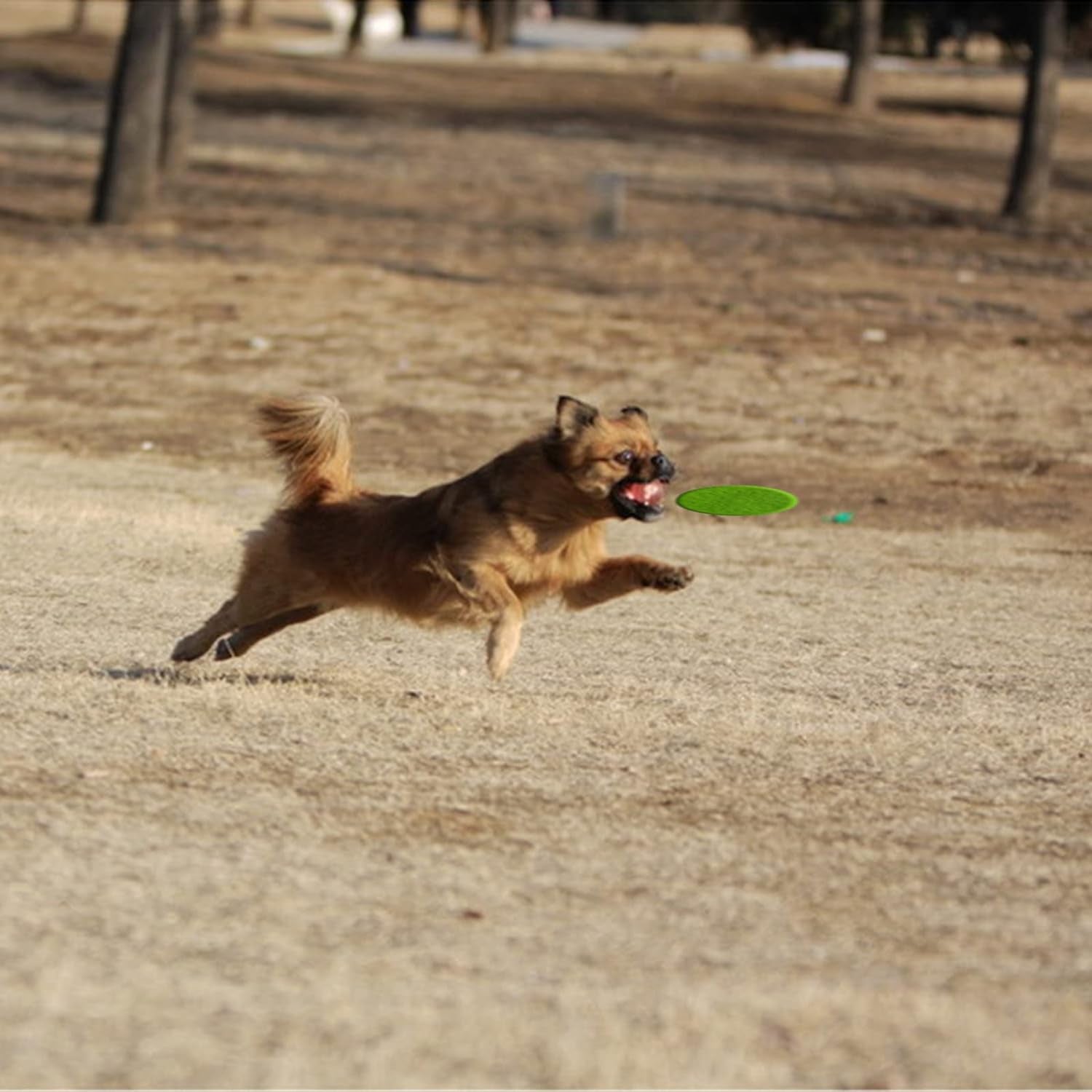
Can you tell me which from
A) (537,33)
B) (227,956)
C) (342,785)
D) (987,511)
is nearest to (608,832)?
(342,785)

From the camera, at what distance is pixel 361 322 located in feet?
66.9

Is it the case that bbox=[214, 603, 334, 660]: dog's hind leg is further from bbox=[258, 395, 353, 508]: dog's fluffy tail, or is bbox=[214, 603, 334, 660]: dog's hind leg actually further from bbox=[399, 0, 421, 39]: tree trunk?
bbox=[399, 0, 421, 39]: tree trunk

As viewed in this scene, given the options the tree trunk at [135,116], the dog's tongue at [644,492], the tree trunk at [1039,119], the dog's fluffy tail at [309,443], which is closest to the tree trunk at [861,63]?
the tree trunk at [1039,119]

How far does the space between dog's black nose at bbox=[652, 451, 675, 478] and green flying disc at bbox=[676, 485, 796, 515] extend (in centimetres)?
123

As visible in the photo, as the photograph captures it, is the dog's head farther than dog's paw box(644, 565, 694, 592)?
No

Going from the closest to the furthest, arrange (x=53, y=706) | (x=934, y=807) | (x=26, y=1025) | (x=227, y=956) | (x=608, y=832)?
(x=26, y=1025)
(x=227, y=956)
(x=608, y=832)
(x=934, y=807)
(x=53, y=706)

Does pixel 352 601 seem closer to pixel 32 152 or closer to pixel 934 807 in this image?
pixel 934 807

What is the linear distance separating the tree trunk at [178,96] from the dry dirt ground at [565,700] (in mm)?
2809

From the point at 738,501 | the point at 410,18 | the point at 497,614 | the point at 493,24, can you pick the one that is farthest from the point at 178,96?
the point at 410,18

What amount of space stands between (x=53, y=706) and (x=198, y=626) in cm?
210

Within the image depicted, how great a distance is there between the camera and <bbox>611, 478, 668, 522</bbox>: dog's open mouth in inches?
292

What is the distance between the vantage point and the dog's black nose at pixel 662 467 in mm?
7375

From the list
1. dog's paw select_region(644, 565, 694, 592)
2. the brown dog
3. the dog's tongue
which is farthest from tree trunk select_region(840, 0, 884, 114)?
the dog's tongue

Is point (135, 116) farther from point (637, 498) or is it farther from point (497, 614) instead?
point (637, 498)
